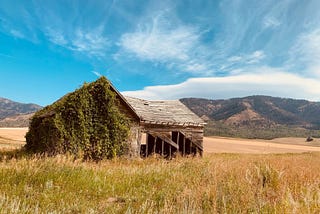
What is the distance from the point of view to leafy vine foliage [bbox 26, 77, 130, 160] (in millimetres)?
14656

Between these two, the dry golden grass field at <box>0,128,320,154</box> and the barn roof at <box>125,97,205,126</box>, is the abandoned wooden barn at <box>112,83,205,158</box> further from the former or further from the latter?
the dry golden grass field at <box>0,128,320,154</box>

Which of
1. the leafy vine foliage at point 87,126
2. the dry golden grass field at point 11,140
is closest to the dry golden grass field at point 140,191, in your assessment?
the leafy vine foliage at point 87,126

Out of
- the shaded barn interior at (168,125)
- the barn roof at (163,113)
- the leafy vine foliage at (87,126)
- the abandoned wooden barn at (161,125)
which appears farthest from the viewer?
the barn roof at (163,113)

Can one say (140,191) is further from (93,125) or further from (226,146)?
(226,146)

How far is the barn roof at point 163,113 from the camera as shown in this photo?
64.1 ft

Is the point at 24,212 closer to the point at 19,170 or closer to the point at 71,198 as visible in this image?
the point at 71,198

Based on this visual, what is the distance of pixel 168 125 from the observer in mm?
20531

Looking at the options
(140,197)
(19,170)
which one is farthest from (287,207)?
(19,170)

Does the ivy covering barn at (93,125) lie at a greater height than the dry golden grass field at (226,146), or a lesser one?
greater

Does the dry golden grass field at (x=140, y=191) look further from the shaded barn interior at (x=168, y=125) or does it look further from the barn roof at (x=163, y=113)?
the barn roof at (x=163, y=113)

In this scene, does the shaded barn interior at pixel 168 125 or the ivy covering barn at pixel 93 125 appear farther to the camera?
the shaded barn interior at pixel 168 125

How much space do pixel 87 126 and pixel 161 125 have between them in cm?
626

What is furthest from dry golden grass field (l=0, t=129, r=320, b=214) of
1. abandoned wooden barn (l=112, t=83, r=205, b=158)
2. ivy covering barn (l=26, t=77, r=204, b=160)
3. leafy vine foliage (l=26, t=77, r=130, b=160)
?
abandoned wooden barn (l=112, t=83, r=205, b=158)

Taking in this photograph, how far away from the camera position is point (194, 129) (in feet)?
73.3
